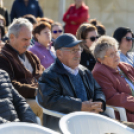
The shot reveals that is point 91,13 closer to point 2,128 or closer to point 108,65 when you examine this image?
point 108,65

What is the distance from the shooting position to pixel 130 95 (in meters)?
3.65

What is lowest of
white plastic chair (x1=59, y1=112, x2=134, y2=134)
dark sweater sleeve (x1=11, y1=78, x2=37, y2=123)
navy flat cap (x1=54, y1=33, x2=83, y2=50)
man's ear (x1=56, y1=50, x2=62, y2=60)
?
dark sweater sleeve (x1=11, y1=78, x2=37, y2=123)

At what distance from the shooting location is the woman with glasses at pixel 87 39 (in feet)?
15.6

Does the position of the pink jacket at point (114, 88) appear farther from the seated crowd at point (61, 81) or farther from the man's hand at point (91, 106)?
the man's hand at point (91, 106)

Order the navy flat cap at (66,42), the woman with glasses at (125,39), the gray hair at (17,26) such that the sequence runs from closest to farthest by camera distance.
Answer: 1. the navy flat cap at (66,42)
2. the gray hair at (17,26)
3. the woman with glasses at (125,39)

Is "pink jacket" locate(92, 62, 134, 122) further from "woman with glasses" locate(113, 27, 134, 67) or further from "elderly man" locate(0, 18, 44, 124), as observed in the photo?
"woman with glasses" locate(113, 27, 134, 67)

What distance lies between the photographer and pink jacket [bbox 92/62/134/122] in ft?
11.5

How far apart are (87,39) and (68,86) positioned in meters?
1.85

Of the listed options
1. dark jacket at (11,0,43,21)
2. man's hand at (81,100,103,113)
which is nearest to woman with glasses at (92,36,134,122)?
man's hand at (81,100,103,113)

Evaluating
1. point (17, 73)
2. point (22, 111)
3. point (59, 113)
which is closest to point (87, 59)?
point (17, 73)

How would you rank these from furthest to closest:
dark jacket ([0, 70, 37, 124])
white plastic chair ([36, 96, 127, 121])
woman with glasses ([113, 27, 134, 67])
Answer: woman with glasses ([113, 27, 134, 67]) < white plastic chair ([36, 96, 127, 121]) < dark jacket ([0, 70, 37, 124])

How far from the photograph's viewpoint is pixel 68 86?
10.4 feet

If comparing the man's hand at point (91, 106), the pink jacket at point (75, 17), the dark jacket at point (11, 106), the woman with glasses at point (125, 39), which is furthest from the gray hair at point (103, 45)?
the pink jacket at point (75, 17)

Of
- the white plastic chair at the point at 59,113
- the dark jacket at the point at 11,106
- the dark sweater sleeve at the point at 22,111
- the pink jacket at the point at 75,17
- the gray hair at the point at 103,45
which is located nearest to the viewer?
the dark jacket at the point at 11,106
